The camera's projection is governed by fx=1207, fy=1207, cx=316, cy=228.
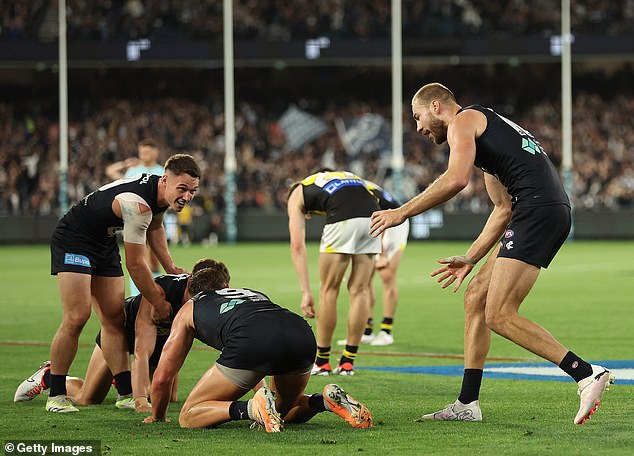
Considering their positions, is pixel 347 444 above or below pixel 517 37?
below

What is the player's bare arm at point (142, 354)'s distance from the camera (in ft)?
29.4

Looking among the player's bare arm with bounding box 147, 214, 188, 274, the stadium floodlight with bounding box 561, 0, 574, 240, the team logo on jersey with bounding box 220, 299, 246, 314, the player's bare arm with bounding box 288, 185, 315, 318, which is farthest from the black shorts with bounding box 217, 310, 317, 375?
the stadium floodlight with bounding box 561, 0, 574, 240

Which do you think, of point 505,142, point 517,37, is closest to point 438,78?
point 517,37

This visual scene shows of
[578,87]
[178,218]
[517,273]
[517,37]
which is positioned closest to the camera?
[517,273]

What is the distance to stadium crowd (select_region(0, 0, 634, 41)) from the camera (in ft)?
147

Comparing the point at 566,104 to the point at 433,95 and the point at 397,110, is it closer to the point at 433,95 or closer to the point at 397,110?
the point at 397,110

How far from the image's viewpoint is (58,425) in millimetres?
8297

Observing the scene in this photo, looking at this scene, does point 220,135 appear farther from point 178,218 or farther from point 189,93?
point 178,218

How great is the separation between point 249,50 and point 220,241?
8.36 metres

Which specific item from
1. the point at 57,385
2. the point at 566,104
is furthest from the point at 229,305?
the point at 566,104

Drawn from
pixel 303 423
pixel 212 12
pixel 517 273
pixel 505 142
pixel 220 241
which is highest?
pixel 212 12

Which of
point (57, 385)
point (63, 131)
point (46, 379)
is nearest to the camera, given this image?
point (57, 385)

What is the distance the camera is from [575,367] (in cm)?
Result: 793

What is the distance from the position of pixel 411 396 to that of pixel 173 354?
2437 mm
